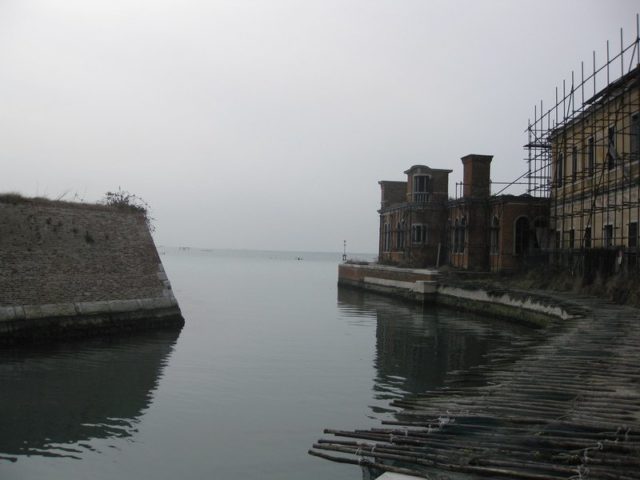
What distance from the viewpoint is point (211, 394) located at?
39.8ft

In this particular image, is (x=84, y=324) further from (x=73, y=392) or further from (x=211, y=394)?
(x=211, y=394)

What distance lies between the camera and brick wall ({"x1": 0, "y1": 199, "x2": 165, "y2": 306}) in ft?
57.2

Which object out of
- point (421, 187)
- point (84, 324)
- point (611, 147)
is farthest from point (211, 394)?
point (421, 187)

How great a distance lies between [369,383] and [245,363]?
383cm

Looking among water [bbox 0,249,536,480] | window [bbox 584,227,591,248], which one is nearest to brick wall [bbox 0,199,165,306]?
water [bbox 0,249,536,480]

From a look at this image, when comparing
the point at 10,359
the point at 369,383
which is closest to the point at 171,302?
the point at 10,359

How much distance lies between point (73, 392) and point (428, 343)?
38.0 ft

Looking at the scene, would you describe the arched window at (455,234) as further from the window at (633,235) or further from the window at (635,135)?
the window at (635,135)

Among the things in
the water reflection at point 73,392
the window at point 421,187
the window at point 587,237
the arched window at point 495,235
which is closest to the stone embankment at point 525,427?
the water reflection at point 73,392

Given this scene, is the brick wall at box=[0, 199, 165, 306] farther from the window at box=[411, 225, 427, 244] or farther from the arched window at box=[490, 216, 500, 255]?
the window at box=[411, 225, 427, 244]

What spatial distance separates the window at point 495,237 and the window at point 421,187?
8.87 meters

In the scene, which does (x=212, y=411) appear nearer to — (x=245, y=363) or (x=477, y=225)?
(x=245, y=363)

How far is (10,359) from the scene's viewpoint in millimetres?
14695

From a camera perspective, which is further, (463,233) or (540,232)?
(463,233)
